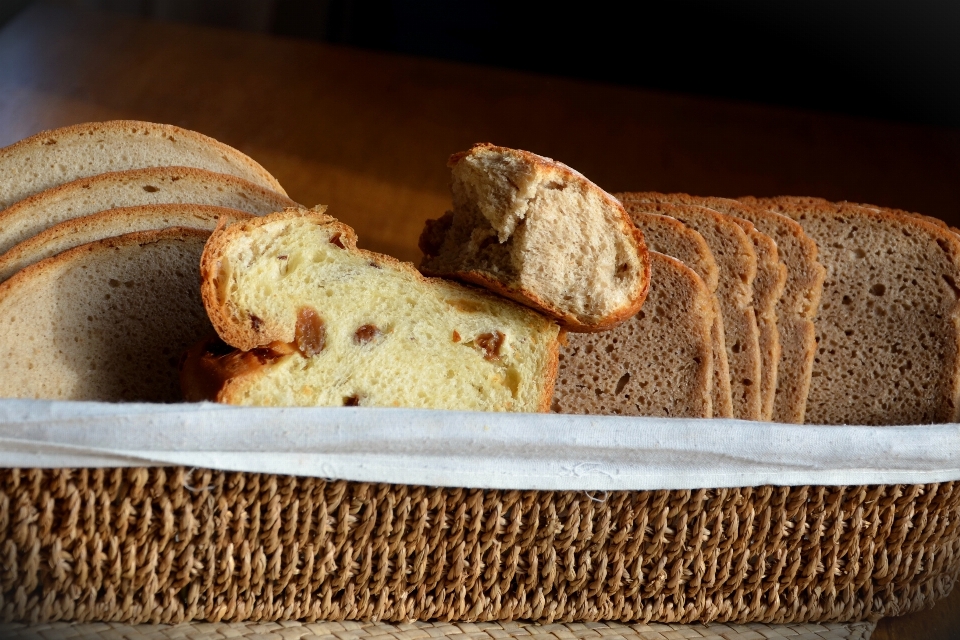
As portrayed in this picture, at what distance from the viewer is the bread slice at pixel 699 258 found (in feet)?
6.14

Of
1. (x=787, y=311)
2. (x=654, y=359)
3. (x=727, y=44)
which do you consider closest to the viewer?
(x=654, y=359)

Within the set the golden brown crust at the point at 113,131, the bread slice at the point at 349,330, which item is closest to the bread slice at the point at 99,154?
the golden brown crust at the point at 113,131

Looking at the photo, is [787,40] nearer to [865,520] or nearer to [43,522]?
[865,520]

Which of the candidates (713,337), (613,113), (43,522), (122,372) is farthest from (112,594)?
(613,113)

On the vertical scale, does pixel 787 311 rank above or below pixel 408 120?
below

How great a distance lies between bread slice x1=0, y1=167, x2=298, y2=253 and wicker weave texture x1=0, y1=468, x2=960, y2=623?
57 cm

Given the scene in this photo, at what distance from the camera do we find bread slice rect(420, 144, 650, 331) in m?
1.54

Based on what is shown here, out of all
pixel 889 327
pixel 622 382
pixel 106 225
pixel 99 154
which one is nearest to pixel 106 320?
pixel 106 225

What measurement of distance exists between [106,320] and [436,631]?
2.45 feet

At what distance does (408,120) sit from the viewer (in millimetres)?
2963

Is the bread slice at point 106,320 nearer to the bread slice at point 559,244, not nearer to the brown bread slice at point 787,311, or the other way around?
the bread slice at point 559,244

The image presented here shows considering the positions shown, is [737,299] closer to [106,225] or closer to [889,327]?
[889,327]

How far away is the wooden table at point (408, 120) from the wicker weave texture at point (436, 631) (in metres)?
1.29

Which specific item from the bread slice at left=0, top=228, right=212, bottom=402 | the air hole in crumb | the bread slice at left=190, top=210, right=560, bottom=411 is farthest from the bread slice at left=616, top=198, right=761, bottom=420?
the bread slice at left=0, top=228, right=212, bottom=402
